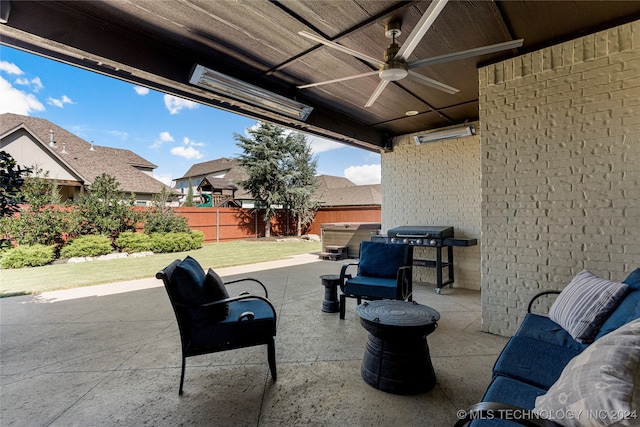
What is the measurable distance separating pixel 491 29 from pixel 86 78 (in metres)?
16.9

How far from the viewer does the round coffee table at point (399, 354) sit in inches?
83.4

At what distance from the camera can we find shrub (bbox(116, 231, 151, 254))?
30.8ft

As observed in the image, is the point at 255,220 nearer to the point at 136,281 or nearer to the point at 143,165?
the point at 143,165

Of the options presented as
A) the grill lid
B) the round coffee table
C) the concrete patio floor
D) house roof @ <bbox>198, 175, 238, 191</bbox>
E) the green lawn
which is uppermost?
house roof @ <bbox>198, 175, 238, 191</bbox>

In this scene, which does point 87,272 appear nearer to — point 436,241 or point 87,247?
point 87,247

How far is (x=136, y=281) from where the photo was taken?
6020 millimetres

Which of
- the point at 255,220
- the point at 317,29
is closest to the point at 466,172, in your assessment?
the point at 317,29

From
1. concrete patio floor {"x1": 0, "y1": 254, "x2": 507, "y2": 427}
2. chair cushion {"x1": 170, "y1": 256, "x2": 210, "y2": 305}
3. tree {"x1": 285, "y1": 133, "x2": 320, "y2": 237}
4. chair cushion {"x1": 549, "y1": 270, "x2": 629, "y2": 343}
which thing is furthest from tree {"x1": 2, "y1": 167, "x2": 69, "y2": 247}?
chair cushion {"x1": 549, "y1": 270, "x2": 629, "y2": 343}

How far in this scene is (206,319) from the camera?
2.26m

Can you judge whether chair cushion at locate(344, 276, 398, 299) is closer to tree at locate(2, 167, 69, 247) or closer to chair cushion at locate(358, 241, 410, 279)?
chair cushion at locate(358, 241, 410, 279)

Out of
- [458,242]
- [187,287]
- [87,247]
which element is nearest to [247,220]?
[87,247]

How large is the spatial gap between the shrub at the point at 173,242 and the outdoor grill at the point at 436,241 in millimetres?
7999

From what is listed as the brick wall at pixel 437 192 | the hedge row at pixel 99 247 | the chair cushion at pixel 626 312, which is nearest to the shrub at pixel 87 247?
the hedge row at pixel 99 247

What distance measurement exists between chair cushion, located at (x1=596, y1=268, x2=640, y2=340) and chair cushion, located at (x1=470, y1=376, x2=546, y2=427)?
2.06ft
